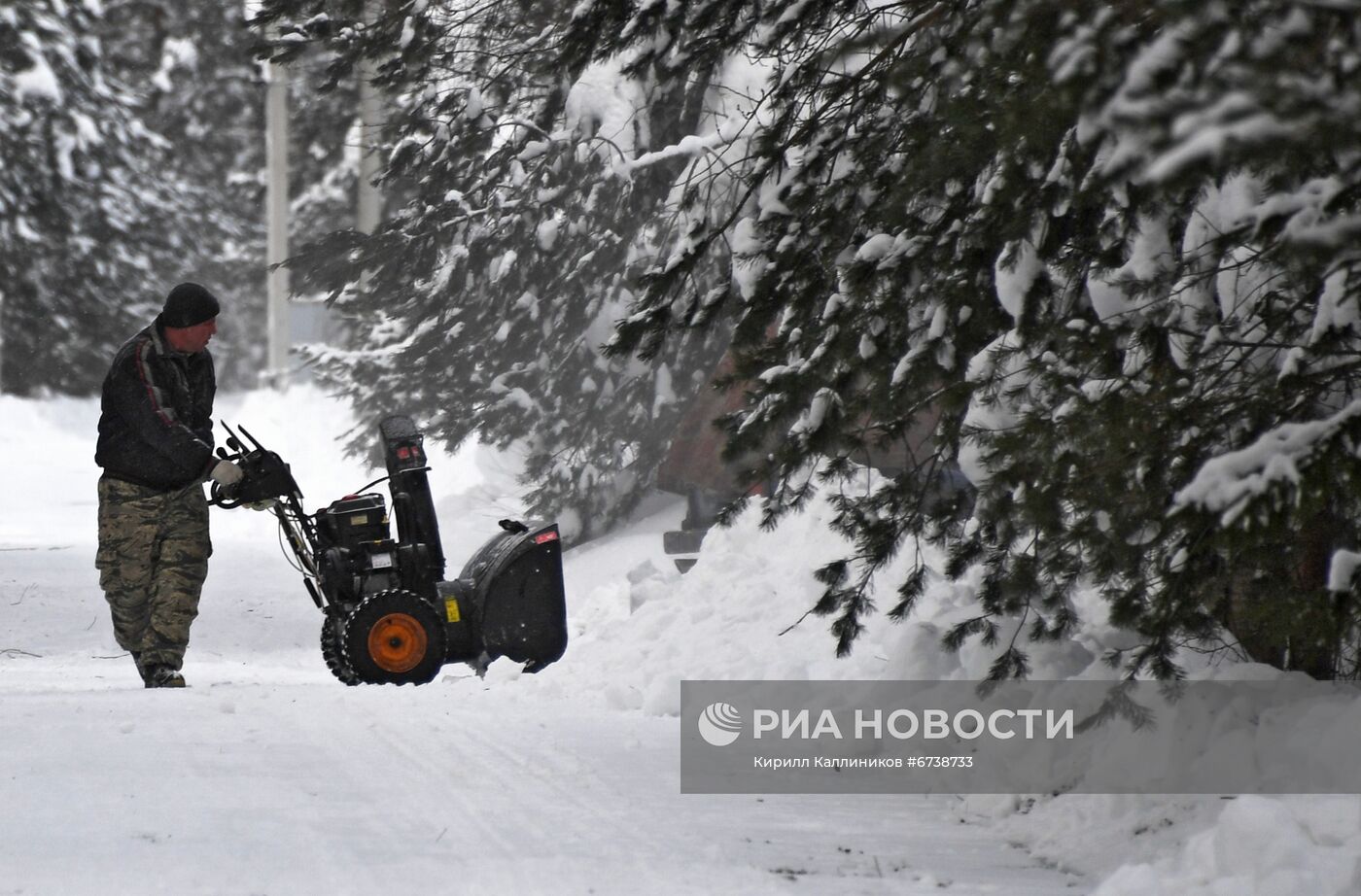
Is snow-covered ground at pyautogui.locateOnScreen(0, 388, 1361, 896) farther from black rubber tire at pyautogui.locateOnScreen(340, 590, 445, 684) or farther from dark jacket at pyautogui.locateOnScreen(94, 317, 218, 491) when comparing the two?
dark jacket at pyautogui.locateOnScreen(94, 317, 218, 491)

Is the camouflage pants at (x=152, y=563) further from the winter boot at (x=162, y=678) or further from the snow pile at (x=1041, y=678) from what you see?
the snow pile at (x=1041, y=678)

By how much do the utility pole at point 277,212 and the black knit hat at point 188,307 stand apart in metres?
26.0

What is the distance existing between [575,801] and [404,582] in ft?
7.78

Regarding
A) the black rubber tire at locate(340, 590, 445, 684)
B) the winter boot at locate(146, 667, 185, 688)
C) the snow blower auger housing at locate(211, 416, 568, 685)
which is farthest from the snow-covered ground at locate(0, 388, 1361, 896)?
the winter boot at locate(146, 667, 185, 688)

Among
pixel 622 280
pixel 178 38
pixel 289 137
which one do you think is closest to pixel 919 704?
pixel 622 280

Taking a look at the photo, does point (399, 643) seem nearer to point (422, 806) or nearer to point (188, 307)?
point (188, 307)

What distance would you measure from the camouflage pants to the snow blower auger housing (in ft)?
2.04

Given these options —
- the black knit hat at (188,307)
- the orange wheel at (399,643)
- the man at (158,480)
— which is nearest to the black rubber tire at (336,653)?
the orange wheel at (399,643)

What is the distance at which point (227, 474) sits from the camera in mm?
7371

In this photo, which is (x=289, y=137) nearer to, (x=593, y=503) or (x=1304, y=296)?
(x=593, y=503)

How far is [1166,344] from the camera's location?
15.2 ft

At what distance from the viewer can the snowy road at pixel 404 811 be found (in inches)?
164

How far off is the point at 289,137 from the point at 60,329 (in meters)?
7.32

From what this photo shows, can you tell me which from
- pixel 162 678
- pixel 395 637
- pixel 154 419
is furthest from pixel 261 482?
pixel 162 678
